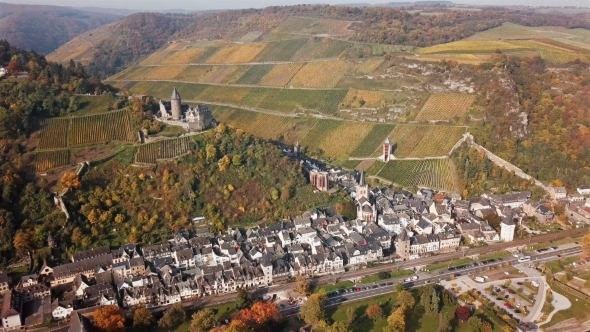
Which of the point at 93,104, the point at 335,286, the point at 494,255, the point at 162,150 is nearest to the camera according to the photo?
the point at 335,286

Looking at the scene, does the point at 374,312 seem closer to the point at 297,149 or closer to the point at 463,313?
the point at 463,313

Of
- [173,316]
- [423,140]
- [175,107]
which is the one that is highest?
[175,107]

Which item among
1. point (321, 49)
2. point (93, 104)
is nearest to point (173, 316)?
point (93, 104)

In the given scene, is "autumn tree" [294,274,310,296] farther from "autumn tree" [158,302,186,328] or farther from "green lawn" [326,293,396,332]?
"autumn tree" [158,302,186,328]

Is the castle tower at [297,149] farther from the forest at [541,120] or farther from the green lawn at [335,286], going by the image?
the green lawn at [335,286]

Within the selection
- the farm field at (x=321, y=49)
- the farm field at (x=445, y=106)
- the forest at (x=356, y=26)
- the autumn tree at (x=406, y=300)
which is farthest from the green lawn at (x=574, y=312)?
the forest at (x=356, y=26)

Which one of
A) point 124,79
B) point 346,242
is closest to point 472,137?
point 346,242

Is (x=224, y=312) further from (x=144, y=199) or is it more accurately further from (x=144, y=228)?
(x=144, y=199)

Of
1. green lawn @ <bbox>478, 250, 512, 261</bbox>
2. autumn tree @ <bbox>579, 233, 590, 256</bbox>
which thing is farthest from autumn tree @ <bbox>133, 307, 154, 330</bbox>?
autumn tree @ <bbox>579, 233, 590, 256</bbox>
